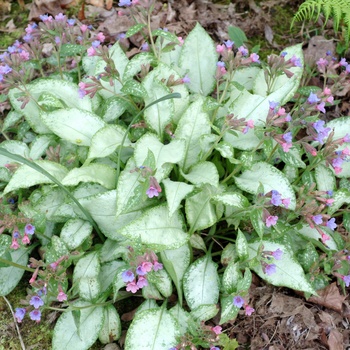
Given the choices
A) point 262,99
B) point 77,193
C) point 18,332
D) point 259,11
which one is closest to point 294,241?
point 262,99

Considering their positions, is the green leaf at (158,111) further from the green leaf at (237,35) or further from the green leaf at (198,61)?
the green leaf at (237,35)

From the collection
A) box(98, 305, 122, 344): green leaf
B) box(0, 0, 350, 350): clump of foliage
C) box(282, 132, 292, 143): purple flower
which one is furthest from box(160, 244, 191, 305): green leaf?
box(282, 132, 292, 143): purple flower

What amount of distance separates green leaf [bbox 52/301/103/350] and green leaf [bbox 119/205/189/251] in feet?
1.52

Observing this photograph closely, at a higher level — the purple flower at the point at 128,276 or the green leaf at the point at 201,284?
the purple flower at the point at 128,276

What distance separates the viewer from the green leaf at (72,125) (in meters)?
2.49

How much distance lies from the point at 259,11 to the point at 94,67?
1468 mm

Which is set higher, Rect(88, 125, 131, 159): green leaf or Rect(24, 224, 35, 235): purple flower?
Rect(88, 125, 131, 159): green leaf

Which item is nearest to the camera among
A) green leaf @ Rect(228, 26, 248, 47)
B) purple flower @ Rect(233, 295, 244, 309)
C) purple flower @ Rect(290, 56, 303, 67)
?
purple flower @ Rect(233, 295, 244, 309)

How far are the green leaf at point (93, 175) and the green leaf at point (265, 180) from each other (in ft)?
2.13

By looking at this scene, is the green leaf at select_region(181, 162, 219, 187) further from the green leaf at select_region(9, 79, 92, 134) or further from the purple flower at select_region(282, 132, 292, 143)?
the green leaf at select_region(9, 79, 92, 134)

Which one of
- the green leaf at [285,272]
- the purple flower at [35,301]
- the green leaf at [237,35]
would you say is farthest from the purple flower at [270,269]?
the green leaf at [237,35]

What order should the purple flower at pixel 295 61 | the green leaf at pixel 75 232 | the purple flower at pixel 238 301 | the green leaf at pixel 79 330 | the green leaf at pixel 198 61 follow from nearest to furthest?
the purple flower at pixel 238 301, the green leaf at pixel 79 330, the green leaf at pixel 75 232, the purple flower at pixel 295 61, the green leaf at pixel 198 61

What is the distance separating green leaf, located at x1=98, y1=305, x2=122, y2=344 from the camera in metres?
2.31

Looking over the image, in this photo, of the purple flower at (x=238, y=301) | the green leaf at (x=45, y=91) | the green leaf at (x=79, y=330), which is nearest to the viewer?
the purple flower at (x=238, y=301)
